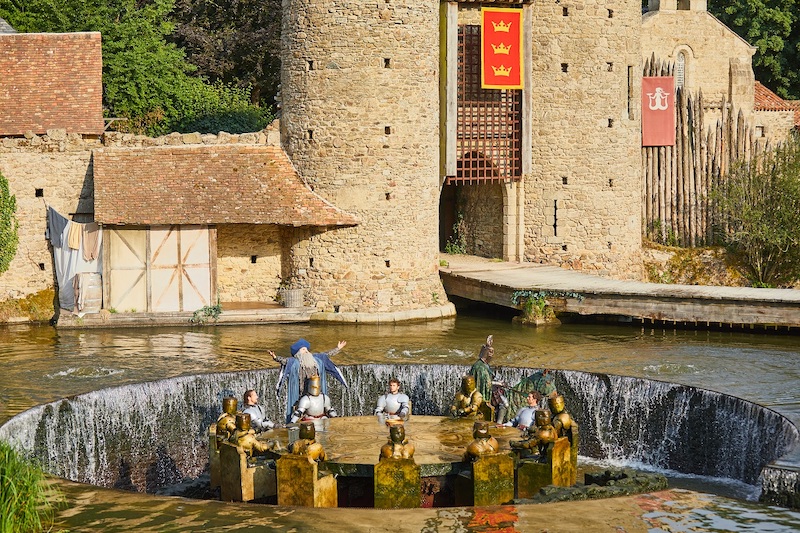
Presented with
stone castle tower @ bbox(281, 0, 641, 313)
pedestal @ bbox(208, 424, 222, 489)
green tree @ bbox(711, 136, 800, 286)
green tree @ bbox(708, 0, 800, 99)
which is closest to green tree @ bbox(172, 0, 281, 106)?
stone castle tower @ bbox(281, 0, 641, 313)

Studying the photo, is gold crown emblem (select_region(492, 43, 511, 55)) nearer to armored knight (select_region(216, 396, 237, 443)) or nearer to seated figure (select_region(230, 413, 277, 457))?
armored knight (select_region(216, 396, 237, 443))

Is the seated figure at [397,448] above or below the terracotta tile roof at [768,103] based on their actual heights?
below

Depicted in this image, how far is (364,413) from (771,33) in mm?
29263

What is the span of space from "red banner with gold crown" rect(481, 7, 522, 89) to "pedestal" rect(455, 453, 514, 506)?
1521cm

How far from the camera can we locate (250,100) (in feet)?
128

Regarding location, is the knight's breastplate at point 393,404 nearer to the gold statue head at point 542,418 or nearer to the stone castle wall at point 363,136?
the gold statue head at point 542,418

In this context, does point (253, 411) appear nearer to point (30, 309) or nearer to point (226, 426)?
point (226, 426)

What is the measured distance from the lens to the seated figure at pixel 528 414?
16766 mm

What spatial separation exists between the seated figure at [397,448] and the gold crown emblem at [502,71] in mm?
15574

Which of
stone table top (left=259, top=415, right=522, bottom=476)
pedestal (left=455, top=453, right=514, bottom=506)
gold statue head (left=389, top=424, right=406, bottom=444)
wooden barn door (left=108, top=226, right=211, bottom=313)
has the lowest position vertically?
pedestal (left=455, top=453, right=514, bottom=506)

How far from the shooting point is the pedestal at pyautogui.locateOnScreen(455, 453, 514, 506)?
1488cm

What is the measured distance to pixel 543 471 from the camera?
15.3 m

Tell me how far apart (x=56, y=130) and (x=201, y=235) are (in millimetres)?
3542

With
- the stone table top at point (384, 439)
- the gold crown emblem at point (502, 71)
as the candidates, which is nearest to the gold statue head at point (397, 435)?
the stone table top at point (384, 439)
